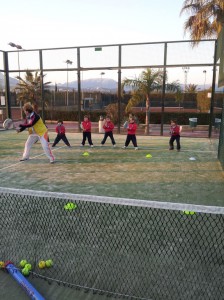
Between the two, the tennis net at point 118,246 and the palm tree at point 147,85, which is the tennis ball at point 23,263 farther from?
the palm tree at point 147,85

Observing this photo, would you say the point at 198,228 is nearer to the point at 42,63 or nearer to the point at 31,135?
the point at 31,135

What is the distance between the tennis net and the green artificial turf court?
1.11m

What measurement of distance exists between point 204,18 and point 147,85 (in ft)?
15.1

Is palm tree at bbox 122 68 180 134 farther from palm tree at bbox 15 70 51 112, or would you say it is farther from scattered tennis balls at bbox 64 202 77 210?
palm tree at bbox 15 70 51 112

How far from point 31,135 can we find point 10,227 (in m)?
5.06

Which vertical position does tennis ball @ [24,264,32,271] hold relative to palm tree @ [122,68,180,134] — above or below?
below

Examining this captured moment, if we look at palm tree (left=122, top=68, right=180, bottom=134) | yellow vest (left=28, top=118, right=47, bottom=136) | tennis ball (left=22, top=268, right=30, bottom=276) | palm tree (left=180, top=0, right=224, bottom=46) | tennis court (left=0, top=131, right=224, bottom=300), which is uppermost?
palm tree (left=180, top=0, right=224, bottom=46)

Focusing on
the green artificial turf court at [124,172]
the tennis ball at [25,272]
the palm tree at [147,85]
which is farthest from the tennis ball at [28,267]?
the palm tree at [147,85]

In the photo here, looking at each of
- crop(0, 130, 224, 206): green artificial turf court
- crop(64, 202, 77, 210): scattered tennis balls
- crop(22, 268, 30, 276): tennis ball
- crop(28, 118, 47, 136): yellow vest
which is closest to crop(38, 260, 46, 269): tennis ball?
crop(22, 268, 30, 276): tennis ball

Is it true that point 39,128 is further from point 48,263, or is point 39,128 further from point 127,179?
point 48,263

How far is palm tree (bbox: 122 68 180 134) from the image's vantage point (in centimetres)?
1647

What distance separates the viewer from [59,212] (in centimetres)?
517

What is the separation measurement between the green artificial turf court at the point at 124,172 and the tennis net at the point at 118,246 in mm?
1107

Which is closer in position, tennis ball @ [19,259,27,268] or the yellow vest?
tennis ball @ [19,259,27,268]
